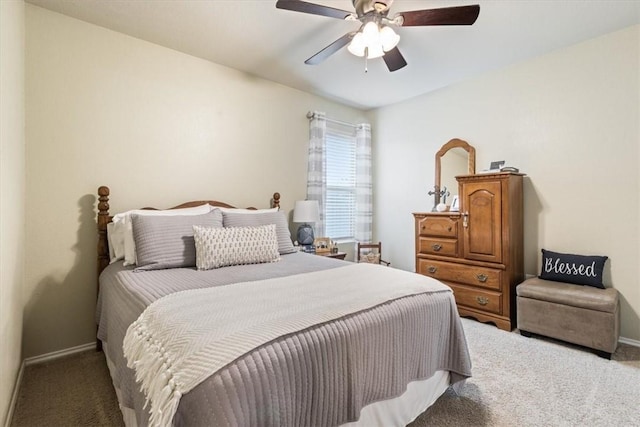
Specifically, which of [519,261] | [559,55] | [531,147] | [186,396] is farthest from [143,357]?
[559,55]

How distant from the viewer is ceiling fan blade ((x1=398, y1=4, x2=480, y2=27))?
170cm

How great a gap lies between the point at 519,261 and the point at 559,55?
2.00m

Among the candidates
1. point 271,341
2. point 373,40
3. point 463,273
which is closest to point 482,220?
point 463,273

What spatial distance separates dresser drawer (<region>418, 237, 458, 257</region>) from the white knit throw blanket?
1633 millimetres

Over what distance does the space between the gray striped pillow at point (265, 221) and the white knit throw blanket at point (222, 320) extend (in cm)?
101

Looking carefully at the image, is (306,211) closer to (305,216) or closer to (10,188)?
(305,216)

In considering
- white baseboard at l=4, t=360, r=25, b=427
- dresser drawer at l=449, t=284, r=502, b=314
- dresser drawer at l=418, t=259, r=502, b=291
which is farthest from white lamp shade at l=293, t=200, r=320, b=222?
white baseboard at l=4, t=360, r=25, b=427

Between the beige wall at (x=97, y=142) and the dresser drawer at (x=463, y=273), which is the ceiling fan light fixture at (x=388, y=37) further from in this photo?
the dresser drawer at (x=463, y=273)

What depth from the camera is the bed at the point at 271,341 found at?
917 millimetres

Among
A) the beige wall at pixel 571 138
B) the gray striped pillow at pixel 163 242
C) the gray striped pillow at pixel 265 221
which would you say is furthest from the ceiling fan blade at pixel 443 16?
the gray striped pillow at pixel 163 242

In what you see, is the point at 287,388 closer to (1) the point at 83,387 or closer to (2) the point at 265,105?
(1) the point at 83,387

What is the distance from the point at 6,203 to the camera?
4.99 ft

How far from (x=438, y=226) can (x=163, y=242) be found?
272 centimetres

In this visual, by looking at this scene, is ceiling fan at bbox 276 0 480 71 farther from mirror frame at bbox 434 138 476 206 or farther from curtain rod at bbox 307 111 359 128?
mirror frame at bbox 434 138 476 206
